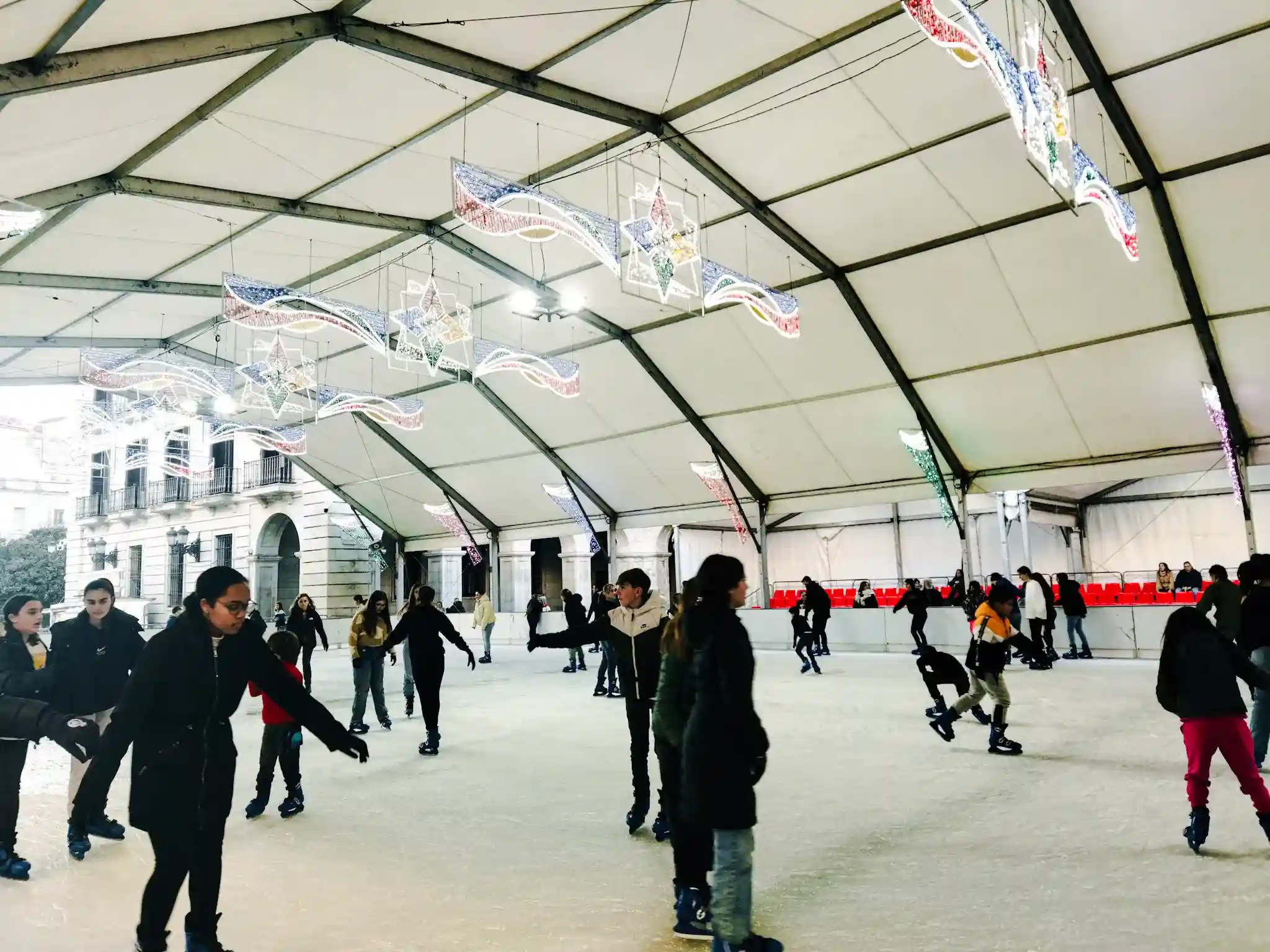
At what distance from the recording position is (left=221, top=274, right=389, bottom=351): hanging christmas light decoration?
432 inches

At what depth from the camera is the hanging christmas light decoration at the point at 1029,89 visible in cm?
583

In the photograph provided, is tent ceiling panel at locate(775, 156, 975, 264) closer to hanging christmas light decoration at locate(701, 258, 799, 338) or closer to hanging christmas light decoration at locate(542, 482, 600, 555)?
hanging christmas light decoration at locate(701, 258, 799, 338)

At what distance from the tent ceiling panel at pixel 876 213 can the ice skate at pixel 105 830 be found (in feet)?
38.0

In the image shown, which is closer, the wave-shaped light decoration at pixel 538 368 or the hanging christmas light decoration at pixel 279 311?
the hanging christmas light decoration at pixel 279 311

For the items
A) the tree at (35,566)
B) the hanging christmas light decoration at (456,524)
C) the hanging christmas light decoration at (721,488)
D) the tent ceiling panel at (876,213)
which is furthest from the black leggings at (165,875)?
the tree at (35,566)

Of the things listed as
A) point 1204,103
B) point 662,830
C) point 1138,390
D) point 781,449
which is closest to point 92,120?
point 662,830

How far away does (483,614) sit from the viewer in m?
18.2

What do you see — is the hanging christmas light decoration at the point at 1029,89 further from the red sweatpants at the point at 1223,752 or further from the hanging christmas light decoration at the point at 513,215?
the red sweatpants at the point at 1223,752

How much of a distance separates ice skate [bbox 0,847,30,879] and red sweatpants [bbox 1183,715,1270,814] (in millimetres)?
5915

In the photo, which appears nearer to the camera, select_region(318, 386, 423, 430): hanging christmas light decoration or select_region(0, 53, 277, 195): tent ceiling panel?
select_region(0, 53, 277, 195): tent ceiling panel

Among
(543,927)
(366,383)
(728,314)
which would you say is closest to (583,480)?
(366,383)

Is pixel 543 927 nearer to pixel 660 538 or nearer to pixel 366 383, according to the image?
pixel 366 383

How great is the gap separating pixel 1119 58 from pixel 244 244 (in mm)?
12494

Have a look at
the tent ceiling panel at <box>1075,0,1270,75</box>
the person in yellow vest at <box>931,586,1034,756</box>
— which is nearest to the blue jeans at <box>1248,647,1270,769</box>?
the person in yellow vest at <box>931,586,1034,756</box>
